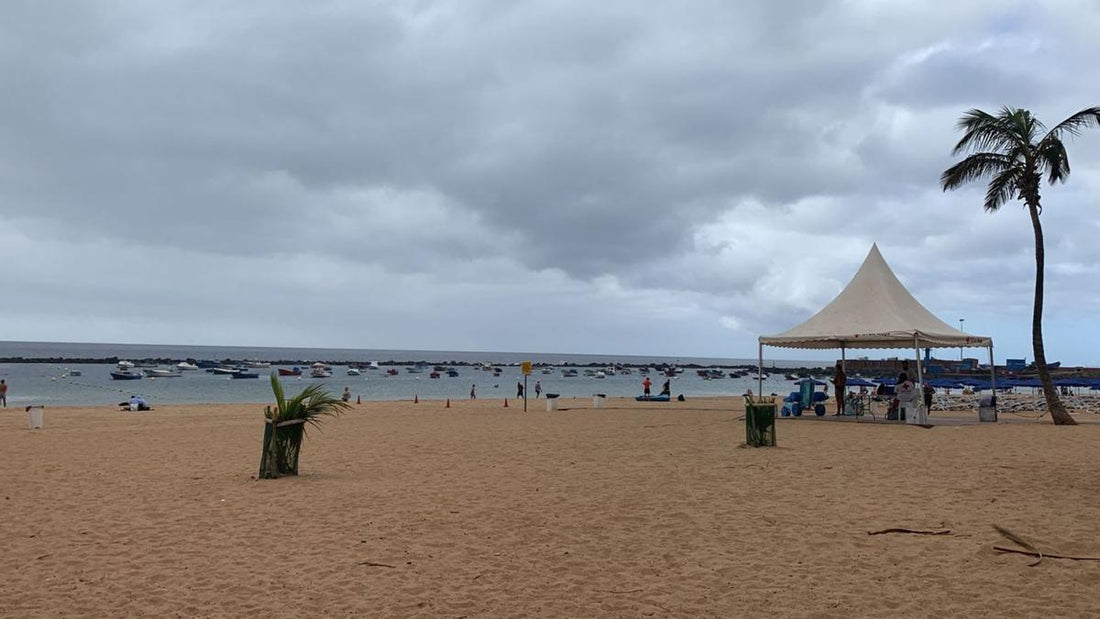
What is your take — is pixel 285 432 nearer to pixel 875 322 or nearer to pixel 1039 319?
pixel 875 322

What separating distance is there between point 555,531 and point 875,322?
14881mm

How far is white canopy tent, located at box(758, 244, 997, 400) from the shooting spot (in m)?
18.9

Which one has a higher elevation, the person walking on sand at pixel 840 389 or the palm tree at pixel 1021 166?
the palm tree at pixel 1021 166

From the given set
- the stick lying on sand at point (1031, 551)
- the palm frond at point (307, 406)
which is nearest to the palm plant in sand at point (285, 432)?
the palm frond at point (307, 406)

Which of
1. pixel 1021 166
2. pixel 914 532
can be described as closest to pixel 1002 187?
pixel 1021 166

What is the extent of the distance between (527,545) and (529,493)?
2.46 meters

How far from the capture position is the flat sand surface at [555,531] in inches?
204

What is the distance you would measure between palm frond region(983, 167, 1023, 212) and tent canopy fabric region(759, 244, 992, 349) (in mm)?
3006

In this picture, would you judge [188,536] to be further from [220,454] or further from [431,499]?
[220,454]

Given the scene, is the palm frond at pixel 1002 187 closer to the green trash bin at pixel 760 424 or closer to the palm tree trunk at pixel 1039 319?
the palm tree trunk at pixel 1039 319

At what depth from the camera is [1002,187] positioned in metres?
19.1

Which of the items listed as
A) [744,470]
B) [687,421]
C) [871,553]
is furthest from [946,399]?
[871,553]

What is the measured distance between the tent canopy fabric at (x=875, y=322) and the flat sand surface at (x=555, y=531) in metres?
5.58

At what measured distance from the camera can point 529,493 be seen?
30.0 feet
